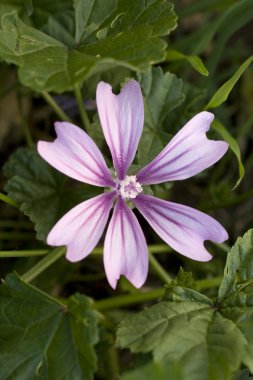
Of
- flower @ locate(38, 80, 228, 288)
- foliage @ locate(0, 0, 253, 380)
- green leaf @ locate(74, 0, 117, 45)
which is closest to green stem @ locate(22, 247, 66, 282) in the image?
foliage @ locate(0, 0, 253, 380)

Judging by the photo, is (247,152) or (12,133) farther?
(247,152)

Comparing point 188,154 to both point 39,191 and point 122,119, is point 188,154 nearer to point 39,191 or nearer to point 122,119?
point 122,119

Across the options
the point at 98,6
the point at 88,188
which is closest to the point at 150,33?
the point at 98,6

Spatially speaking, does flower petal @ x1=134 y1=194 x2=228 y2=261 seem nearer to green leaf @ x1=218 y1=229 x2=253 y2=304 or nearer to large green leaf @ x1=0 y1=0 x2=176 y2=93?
green leaf @ x1=218 y1=229 x2=253 y2=304

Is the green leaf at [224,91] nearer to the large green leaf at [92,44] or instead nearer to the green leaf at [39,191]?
the large green leaf at [92,44]

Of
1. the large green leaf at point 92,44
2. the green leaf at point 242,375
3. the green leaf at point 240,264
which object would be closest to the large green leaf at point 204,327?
the green leaf at point 240,264

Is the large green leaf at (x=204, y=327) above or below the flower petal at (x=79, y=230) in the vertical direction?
below

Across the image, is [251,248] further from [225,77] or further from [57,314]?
[225,77]

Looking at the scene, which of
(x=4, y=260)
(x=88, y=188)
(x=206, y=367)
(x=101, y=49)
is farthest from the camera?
(x=4, y=260)
